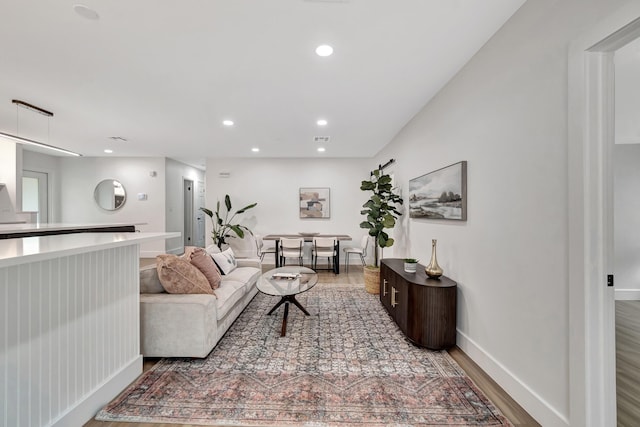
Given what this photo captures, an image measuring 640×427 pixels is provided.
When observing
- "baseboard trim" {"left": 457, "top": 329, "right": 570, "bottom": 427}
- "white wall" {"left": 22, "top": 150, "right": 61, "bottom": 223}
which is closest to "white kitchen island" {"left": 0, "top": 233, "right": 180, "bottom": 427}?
"baseboard trim" {"left": 457, "top": 329, "right": 570, "bottom": 427}

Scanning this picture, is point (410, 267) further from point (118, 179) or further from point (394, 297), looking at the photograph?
point (118, 179)

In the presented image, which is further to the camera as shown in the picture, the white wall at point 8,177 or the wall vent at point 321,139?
the wall vent at point 321,139

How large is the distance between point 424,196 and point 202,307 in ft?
8.72

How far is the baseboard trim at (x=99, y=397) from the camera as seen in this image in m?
1.45

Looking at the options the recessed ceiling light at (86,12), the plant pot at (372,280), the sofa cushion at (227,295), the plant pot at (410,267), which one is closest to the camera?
the recessed ceiling light at (86,12)

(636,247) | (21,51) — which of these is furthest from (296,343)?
(636,247)

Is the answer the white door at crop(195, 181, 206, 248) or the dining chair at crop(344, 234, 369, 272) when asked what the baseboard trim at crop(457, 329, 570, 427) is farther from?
the white door at crop(195, 181, 206, 248)

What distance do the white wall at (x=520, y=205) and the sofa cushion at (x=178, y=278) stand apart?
240 centimetres

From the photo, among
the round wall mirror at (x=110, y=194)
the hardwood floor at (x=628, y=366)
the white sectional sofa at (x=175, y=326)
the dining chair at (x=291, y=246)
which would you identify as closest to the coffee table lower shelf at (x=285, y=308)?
the white sectional sofa at (x=175, y=326)

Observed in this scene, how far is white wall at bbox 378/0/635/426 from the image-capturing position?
1431 mm

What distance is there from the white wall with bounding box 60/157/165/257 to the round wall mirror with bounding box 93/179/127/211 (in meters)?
0.09

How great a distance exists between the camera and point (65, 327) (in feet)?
4.77

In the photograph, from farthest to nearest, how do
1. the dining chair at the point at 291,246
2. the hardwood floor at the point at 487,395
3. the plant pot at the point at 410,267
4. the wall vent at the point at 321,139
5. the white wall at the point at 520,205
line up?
the dining chair at the point at 291,246 < the wall vent at the point at 321,139 < the plant pot at the point at 410,267 < the hardwood floor at the point at 487,395 < the white wall at the point at 520,205

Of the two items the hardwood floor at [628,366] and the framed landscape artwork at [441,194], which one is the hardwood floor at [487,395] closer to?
the hardwood floor at [628,366]
